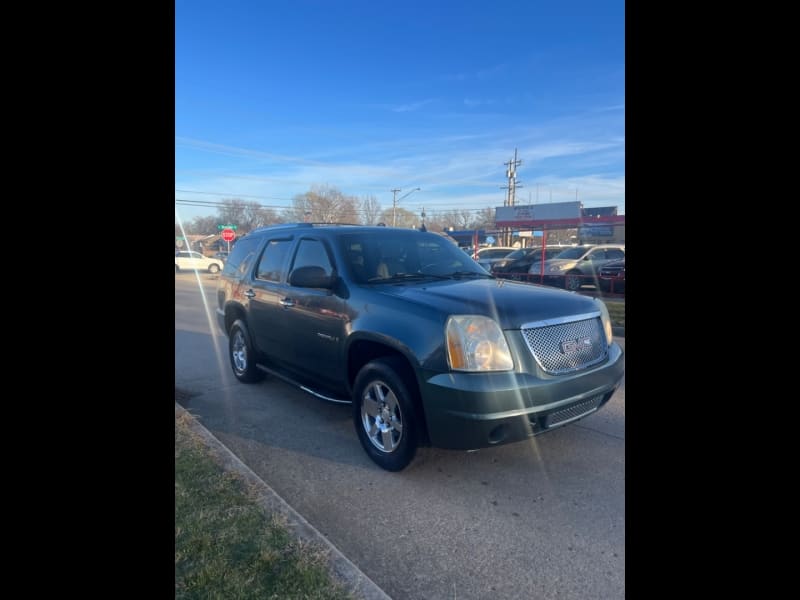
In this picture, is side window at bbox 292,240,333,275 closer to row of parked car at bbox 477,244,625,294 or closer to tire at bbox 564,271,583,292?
row of parked car at bbox 477,244,625,294

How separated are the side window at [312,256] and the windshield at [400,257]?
0.69 ft

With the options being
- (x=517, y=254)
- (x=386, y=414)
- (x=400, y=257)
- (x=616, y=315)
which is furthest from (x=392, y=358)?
(x=517, y=254)

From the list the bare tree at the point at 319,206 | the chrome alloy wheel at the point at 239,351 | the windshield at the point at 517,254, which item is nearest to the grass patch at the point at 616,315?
the chrome alloy wheel at the point at 239,351

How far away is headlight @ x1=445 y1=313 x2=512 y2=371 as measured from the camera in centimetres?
303

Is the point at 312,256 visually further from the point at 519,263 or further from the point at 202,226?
the point at 202,226

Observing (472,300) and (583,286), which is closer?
(472,300)

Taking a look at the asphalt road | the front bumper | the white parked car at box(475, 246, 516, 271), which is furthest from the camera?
the white parked car at box(475, 246, 516, 271)

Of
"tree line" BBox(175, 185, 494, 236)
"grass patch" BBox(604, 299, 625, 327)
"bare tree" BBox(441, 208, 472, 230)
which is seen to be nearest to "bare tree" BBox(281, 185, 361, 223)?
"tree line" BBox(175, 185, 494, 236)

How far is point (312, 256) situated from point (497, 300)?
6.73 feet

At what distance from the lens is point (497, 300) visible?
3.31 metres
